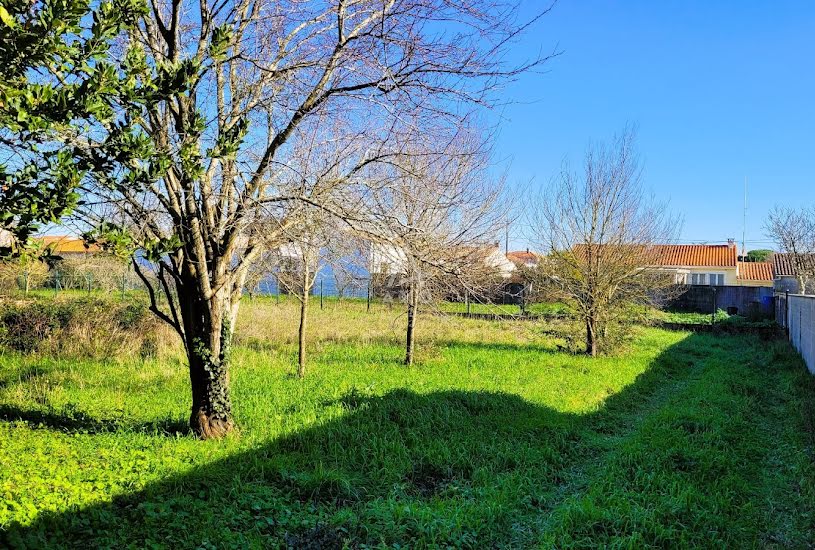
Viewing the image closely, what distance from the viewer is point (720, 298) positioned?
26.3m

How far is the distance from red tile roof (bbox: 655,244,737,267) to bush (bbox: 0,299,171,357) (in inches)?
1473

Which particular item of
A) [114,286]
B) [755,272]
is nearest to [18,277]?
[114,286]

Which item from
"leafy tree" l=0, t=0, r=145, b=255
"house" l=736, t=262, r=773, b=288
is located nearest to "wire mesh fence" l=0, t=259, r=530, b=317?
"leafy tree" l=0, t=0, r=145, b=255

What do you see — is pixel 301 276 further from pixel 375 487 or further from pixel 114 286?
pixel 114 286

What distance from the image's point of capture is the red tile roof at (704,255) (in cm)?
4031

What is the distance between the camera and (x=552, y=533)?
13.8ft

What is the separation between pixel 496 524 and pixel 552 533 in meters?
0.46

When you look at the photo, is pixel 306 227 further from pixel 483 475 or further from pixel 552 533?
pixel 552 533

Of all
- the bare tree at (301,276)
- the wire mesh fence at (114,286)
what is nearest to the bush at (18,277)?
the wire mesh fence at (114,286)

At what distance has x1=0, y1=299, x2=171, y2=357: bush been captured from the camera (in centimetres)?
1058

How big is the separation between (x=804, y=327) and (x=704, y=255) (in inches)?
1297

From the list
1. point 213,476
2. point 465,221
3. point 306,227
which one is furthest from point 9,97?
point 465,221

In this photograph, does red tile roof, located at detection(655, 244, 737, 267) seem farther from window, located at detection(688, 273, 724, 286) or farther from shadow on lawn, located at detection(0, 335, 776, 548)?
shadow on lawn, located at detection(0, 335, 776, 548)

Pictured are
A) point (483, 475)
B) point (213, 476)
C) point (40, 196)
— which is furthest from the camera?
point (483, 475)
